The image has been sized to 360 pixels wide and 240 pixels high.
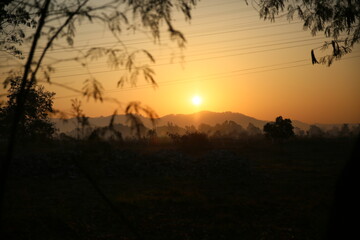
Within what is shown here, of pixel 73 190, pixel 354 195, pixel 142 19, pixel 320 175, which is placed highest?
pixel 142 19

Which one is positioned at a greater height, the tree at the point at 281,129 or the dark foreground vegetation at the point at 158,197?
the tree at the point at 281,129

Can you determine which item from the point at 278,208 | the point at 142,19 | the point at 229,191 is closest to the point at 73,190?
the point at 229,191

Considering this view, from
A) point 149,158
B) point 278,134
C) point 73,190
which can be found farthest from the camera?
point 278,134

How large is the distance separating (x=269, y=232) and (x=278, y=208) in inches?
134

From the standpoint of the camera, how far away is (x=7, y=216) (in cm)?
1037

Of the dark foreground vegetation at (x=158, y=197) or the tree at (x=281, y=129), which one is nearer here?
the dark foreground vegetation at (x=158, y=197)

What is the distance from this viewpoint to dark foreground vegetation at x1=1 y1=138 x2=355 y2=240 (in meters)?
9.73

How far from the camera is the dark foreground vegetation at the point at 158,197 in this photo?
383 inches

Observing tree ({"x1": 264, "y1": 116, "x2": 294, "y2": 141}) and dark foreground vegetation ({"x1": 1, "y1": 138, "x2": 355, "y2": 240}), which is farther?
tree ({"x1": 264, "y1": 116, "x2": 294, "y2": 141})

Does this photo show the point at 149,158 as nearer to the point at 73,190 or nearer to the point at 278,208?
the point at 73,190

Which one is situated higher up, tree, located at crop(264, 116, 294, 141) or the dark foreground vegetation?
tree, located at crop(264, 116, 294, 141)

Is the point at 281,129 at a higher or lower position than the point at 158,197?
higher

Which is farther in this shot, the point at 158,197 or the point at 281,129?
the point at 281,129

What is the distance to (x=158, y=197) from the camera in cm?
1551
